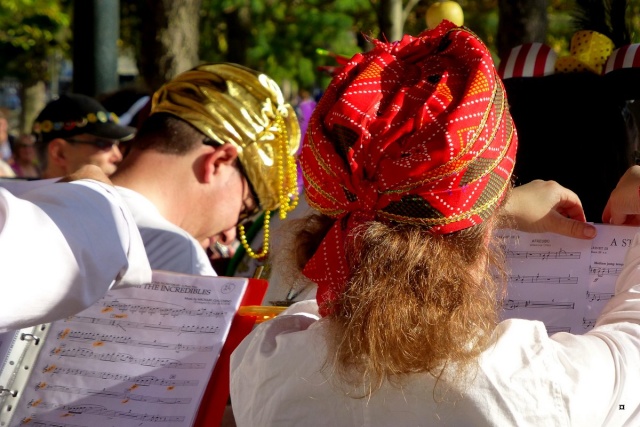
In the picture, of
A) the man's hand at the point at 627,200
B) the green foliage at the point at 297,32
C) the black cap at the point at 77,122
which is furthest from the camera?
the green foliage at the point at 297,32

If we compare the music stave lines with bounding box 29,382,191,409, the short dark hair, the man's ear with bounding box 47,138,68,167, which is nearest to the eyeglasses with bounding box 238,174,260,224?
the short dark hair

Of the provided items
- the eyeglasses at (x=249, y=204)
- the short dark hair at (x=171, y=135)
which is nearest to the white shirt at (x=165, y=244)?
the short dark hair at (x=171, y=135)

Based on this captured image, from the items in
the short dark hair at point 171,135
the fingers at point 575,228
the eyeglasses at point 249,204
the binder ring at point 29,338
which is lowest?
the eyeglasses at point 249,204

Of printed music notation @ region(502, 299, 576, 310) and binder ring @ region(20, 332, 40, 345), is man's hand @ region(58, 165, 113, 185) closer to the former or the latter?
binder ring @ region(20, 332, 40, 345)

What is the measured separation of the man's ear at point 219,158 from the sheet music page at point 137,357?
0.73 meters

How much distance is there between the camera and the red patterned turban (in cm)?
157

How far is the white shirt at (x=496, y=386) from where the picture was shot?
158 centimetres

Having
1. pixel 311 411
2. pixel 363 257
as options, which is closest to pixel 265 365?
pixel 311 411

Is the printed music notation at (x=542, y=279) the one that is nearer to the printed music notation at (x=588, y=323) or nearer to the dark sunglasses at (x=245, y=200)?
the printed music notation at (x=588, y=323)

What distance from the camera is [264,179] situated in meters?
2.90

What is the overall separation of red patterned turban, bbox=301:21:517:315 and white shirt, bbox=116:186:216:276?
976mm

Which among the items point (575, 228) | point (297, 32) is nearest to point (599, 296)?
point (575, 228)

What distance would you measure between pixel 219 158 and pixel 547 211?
3.85 feet

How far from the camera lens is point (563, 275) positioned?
2.02 m
